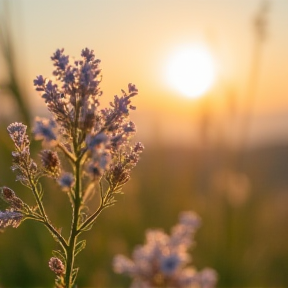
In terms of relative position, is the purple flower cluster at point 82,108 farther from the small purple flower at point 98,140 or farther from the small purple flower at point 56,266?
the small purple flower at point 56,266

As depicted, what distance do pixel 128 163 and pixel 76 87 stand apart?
0.65ft

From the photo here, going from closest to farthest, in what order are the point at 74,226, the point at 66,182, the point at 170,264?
the point at 66,182, the point at 74,226, the point at 170,264

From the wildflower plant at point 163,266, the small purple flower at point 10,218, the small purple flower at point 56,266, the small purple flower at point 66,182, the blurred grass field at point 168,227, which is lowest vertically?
the small purple flower at point 56,266

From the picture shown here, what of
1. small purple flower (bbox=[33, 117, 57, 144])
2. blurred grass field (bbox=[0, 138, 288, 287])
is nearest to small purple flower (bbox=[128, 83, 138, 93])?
small purple flower (bbox=[33, 117, 57, 144])

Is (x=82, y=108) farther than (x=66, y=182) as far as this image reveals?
Yes

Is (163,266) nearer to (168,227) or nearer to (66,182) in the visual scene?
(66,182)

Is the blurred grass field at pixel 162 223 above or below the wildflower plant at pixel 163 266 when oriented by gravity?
above

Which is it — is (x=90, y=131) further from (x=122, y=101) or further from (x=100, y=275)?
(x=100, y=275)

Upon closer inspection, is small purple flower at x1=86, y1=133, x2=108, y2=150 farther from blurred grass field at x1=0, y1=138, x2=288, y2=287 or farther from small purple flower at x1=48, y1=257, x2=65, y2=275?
blurred grass field at x1=0, y1=138, x2=288, y2=287

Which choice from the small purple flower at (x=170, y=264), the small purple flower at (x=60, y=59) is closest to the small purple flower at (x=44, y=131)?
the small purple flower at (x=60, y=59)

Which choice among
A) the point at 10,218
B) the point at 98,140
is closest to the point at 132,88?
the point at 98,140

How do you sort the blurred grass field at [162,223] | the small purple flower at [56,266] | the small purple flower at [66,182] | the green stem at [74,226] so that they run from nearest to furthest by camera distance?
1. the small purple flower at [66,182]
2. the green stem at [74,226]
3. the small purple flower at [56,266]
4. the blurred grass field at [162,223]

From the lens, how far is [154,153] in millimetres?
5727

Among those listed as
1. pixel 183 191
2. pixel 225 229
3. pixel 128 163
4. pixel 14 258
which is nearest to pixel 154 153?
pixel 183 191
